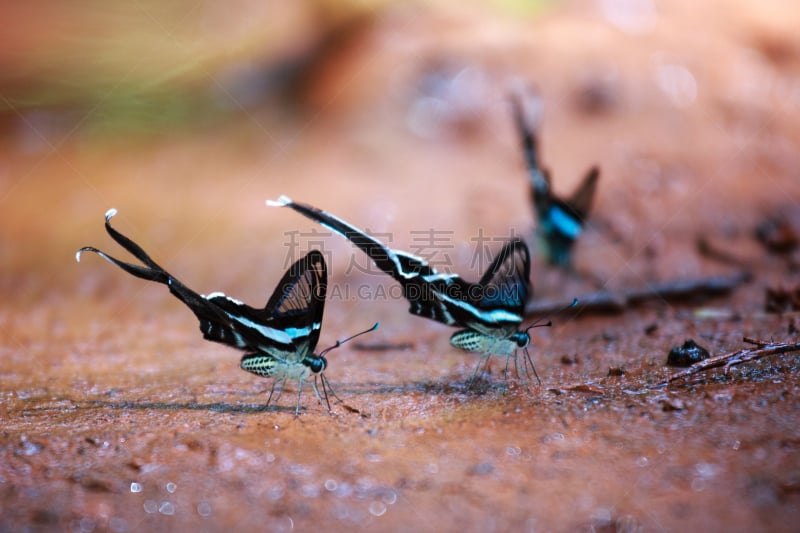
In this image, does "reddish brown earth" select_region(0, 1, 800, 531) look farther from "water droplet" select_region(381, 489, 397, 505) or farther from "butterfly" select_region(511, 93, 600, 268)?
"butterfly" select_region(511, 93, 600, 268)

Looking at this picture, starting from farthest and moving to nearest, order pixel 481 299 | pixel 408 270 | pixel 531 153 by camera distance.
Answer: pixel 531 153 → pixel 481 299 → pixel 408 270

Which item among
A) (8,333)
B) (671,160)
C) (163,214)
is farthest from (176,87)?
(671,160)

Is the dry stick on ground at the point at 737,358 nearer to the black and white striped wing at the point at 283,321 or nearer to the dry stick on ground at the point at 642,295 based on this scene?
the dry stick on ground at the point at 642,295

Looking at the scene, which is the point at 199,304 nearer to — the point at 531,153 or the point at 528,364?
the point at 528,364

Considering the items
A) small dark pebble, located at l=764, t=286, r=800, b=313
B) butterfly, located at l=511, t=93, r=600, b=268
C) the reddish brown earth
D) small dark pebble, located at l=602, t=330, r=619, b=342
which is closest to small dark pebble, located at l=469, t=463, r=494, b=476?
the reddish brown earth

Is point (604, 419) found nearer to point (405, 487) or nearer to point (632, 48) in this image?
point (405, 487)

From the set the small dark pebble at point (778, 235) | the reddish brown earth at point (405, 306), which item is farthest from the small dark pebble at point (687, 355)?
the small dark pebble at point (778, 235)

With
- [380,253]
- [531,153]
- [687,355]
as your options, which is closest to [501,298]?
[380,253]
